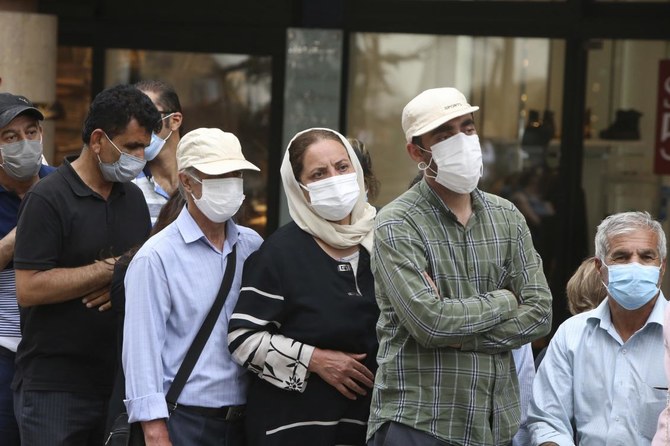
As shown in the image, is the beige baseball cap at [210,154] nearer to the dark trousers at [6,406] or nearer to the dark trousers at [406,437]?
the dark trousers at [406,437]

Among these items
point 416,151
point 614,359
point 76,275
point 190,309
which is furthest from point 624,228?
point 76,275

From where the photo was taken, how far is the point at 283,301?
445cm

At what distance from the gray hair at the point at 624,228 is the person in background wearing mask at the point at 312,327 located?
0.85 metres

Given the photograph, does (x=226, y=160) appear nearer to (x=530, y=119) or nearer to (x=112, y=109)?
(x=112, y=109)

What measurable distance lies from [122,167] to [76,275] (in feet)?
1.53

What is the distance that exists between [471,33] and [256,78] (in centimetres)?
158

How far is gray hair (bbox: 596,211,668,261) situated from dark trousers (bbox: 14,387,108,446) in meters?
2.04

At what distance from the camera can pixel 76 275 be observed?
4.63 meters

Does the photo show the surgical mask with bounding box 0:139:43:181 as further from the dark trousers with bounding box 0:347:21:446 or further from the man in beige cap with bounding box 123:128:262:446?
the man in beige cap with bounding box 123:128:262:446

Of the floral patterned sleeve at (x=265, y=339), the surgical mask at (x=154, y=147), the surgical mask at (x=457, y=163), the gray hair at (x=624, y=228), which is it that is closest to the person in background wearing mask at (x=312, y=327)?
the floral patterned sleeve at (x=265, y=339)

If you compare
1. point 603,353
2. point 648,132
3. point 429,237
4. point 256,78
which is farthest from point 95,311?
point 648,132

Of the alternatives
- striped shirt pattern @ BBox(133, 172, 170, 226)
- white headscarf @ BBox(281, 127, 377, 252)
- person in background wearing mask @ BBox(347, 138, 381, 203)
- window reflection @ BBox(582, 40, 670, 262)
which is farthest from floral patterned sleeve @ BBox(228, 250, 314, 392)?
window reflection @ BBox(582, 40, 670, 262)

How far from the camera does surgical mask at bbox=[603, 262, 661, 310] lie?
4180mm

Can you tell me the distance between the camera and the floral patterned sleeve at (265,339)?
14.4 ft
